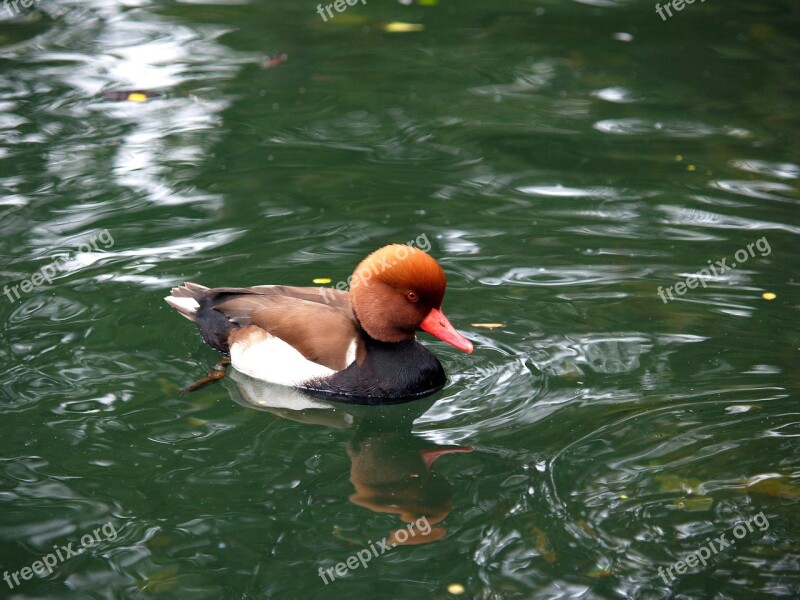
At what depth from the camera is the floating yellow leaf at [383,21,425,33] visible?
38.9 feet

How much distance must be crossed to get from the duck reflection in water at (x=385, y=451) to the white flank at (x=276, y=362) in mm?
80

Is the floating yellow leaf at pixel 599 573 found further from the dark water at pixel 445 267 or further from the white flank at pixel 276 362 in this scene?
the white flank at pixel 276 362

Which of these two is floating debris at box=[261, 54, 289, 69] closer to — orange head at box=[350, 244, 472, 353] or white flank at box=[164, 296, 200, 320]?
white flank at box=[164, 296, 200, 320]

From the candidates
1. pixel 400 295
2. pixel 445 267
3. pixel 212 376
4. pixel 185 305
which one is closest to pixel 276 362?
pixel 212 376

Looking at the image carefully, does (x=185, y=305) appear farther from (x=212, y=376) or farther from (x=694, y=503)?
(x=694, y=503)

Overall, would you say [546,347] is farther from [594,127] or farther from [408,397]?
[594,127]

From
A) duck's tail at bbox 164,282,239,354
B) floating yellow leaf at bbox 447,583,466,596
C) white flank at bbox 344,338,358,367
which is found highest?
duck's tail at bbox 164,282,239,354

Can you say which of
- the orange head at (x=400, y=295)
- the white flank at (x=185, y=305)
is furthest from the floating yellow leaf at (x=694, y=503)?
the white flank at (x=185, y=305)

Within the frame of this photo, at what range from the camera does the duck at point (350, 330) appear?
607 cm

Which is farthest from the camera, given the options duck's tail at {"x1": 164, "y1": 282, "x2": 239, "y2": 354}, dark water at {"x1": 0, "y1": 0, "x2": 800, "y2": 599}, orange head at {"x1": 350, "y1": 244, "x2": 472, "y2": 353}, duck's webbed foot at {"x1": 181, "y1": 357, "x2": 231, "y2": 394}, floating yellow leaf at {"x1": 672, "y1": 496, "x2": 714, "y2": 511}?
duck's tail at {"x1": 164, "y1": 282, "x2": 239, "y2": 354}

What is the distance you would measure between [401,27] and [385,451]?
7.22 meters

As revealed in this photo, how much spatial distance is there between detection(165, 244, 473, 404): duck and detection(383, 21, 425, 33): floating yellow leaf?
602 cm

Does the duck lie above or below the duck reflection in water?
above

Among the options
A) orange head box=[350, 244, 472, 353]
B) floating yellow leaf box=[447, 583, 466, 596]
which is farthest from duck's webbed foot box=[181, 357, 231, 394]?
floating yellow leaf box=[447, 583, 466, 596]
